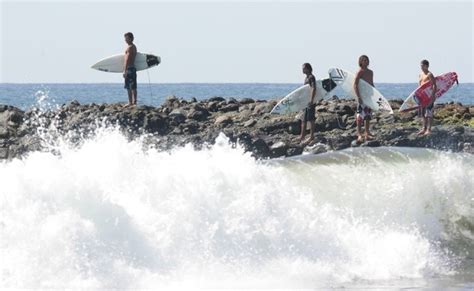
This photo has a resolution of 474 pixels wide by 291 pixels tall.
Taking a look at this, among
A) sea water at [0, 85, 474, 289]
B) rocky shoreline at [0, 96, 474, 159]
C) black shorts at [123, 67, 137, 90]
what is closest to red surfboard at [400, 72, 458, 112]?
rocky shoreline at [0, 96, 474, 159]

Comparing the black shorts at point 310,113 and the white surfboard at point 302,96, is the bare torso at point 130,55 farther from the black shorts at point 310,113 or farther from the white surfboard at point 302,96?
the black shorts at point 310,113

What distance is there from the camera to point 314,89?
21.4 metres

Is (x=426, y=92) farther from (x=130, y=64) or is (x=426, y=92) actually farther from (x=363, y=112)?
(x=130, y=64)

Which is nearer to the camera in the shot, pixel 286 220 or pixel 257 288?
pixel 257 288

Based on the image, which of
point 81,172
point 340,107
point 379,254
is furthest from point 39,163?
point 340,107

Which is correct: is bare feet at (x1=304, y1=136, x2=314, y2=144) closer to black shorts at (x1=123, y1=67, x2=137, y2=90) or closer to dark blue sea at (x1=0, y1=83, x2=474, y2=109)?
dark blue sea at (x1=0, y1=83, x2=474, y2=109)

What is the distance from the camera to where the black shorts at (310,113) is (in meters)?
21.7

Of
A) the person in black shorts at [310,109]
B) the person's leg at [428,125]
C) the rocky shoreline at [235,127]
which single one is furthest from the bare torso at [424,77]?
the person in black shorts at [310,109]

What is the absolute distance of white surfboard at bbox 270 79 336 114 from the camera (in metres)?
22.2

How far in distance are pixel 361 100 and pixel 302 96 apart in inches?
59.5

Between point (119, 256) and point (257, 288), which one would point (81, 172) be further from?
point (257, 288)

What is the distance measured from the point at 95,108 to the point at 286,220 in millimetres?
11928

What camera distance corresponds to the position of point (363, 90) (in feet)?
69.6

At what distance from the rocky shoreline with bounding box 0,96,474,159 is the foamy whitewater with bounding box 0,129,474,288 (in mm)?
4887
